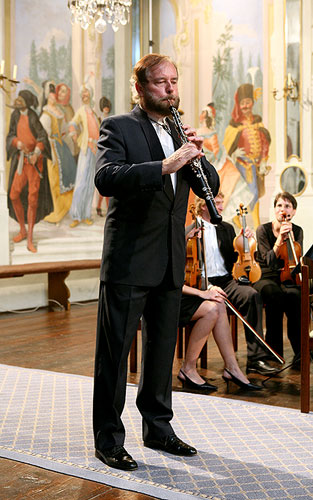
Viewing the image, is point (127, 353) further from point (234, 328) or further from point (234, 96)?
point (234, 96)

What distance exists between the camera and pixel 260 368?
4.85m

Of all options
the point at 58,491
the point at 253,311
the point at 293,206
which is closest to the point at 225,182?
the point at 293,206

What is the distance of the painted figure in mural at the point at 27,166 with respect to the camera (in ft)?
27.9

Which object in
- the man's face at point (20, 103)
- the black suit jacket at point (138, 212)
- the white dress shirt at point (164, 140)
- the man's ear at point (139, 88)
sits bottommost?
the black suit jacket at point (138, 212)

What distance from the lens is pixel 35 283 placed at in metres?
8.80

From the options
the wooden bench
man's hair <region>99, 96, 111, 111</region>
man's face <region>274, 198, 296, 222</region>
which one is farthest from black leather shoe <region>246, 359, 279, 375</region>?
man's hair <region>99, 96, 111, 111</region>

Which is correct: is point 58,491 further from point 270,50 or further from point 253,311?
point 270,50

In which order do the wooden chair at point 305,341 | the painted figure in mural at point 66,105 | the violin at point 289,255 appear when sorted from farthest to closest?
the painted figure in mural at point 66,105
the violin at point 289,255
the wooden chair at point 305,341

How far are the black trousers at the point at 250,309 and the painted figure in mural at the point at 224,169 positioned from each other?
4460 mm

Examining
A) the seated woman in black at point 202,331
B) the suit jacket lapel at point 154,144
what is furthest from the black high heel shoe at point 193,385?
the suit jacket lapel at point 154,144

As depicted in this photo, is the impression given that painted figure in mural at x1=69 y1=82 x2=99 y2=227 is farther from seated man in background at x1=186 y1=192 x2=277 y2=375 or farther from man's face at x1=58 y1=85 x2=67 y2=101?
seated man in background at x1=186 y1=192 x2=277 y2=375

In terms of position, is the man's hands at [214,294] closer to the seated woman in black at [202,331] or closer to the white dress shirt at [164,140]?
the seated woman in black at [202,331]

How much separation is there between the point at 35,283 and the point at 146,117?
604cm

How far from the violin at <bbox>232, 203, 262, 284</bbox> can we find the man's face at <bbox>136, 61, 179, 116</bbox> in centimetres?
229
